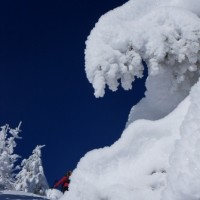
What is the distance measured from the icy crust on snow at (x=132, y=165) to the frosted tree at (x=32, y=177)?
30707 mm

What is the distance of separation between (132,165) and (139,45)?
40.1 inches

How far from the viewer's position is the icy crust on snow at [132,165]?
2.67m

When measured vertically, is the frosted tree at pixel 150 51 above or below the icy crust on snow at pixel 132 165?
above

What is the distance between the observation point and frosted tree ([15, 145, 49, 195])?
32812 mm

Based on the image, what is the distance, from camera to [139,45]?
328 centimetres

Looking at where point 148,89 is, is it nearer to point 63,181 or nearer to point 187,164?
point 187,164

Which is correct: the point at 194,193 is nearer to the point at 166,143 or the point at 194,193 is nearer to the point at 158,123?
the point at 166,143

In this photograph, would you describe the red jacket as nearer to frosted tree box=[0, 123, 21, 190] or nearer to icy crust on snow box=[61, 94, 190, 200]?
icy crust on snow box=[61, 94, 190, 200]

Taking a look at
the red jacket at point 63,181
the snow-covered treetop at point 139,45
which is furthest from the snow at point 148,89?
the red jacket at point 63,181

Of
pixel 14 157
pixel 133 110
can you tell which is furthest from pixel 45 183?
pixel 133 110

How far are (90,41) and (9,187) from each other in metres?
28.4

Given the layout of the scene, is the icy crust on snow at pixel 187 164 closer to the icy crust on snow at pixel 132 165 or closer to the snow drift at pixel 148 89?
the snow drift at pixel 148 89

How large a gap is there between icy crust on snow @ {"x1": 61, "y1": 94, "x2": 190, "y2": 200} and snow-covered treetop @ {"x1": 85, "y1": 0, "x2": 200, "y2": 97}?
1.48 feet

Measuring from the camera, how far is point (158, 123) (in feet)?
9.71
